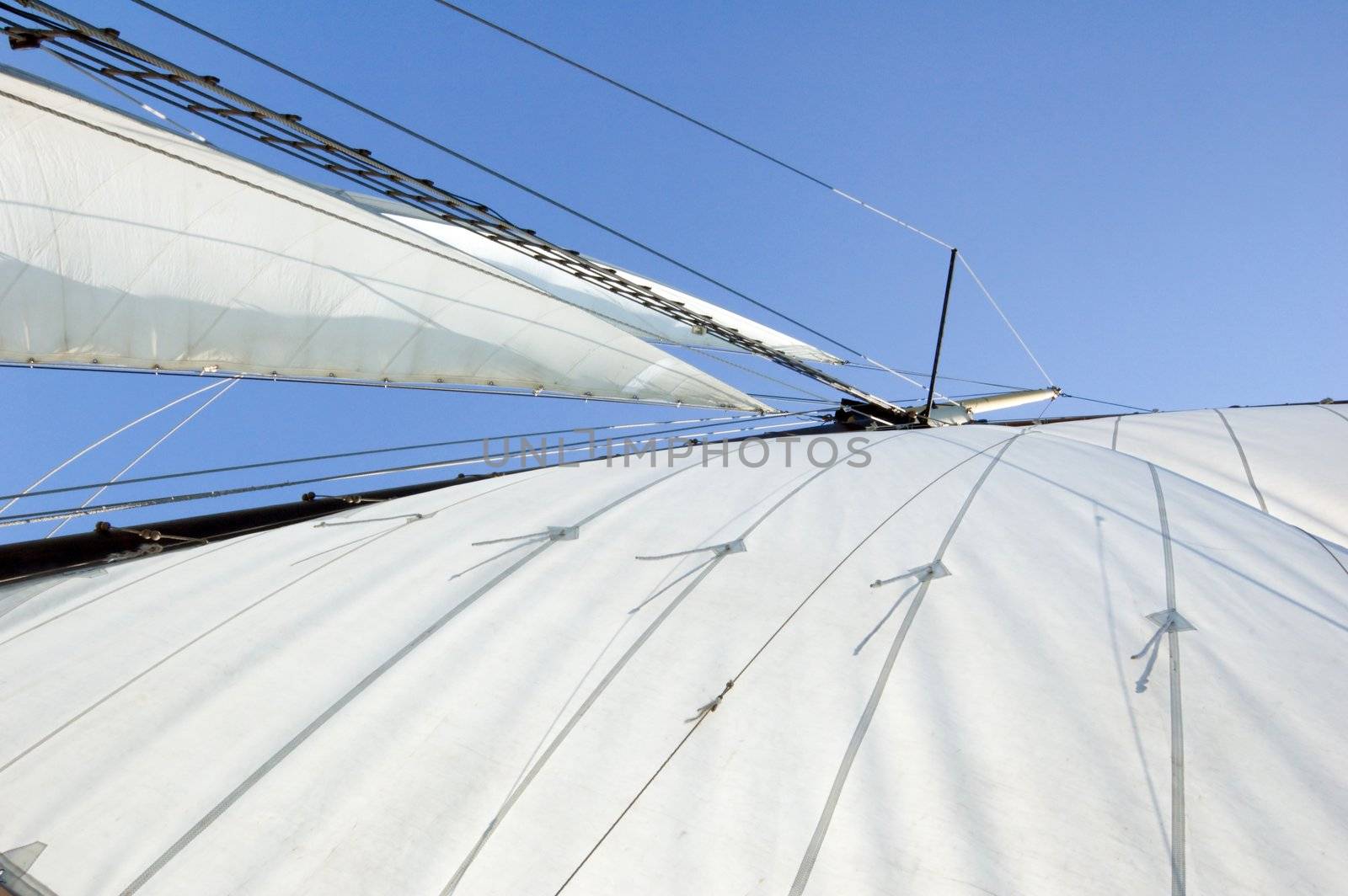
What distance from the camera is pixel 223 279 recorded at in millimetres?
8328

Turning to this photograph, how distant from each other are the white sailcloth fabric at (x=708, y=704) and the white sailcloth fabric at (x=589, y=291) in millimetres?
4958

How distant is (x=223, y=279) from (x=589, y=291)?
4.70m

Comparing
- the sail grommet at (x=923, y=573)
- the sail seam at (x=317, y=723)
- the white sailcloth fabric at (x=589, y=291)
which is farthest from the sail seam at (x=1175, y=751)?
the white sailcloth fabric at (x=589, y=291)

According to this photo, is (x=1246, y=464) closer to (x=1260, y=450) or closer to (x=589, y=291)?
(x=1260, y=450)

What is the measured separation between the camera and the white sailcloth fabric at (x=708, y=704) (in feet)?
12.0

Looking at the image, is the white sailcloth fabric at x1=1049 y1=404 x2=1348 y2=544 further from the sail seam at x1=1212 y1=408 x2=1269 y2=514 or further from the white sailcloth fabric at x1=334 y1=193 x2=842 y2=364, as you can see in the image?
the white sailcloth fabric at x1=334 y1=193 x2=842 y2=364

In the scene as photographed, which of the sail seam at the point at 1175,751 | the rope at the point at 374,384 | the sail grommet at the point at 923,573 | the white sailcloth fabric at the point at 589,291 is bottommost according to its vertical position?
the sail seam at the point at 1175,751

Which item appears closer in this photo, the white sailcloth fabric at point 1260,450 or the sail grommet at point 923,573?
the sail grommet at point 923,573

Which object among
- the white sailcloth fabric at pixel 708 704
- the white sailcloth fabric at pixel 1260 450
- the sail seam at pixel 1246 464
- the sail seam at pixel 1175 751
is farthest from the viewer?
the sail seam at pixel 1246 464

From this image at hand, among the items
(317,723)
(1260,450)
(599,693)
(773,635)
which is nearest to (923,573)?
(773,635)

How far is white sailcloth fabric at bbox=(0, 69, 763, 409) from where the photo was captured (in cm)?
689

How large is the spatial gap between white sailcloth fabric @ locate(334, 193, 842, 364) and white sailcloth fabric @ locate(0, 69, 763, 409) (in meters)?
0.55

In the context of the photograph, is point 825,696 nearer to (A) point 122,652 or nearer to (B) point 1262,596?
(B) point 1262,596

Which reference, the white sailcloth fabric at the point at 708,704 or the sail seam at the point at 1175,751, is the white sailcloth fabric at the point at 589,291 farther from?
the sail seam at the point at 1175,751
